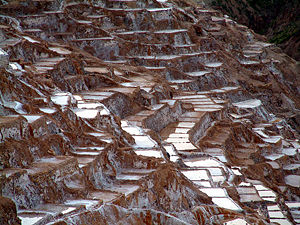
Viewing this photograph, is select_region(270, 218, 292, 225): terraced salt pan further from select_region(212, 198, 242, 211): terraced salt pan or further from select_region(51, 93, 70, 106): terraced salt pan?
select_region(51, 93, 70, 106): terraced salt pan

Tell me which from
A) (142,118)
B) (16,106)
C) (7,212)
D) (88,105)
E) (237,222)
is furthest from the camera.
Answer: (142,118)

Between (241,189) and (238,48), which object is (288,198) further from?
(238,48)

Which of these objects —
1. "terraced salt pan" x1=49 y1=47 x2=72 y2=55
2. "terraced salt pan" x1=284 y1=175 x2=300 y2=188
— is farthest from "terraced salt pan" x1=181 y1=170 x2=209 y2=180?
"terraced salt pan" x1=49 y1=47 x2=72 y2=55

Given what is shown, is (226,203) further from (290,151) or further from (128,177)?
(290,151)

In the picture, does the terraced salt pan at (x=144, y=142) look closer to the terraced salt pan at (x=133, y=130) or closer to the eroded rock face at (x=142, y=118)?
the eroded rock face at (x=142, y=118)

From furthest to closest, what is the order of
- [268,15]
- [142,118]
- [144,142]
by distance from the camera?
[268,15], [142,118], [144,142]

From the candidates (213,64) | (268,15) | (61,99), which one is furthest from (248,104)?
(268,15)
